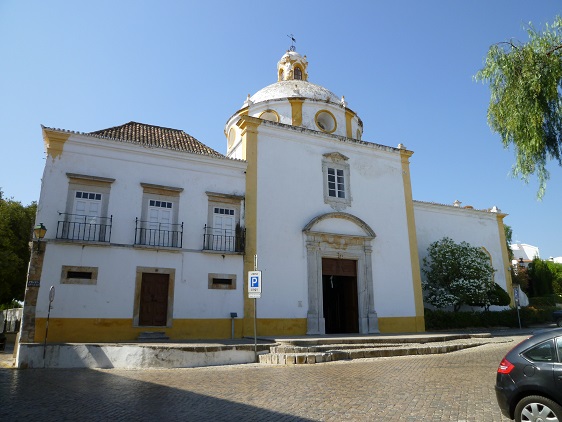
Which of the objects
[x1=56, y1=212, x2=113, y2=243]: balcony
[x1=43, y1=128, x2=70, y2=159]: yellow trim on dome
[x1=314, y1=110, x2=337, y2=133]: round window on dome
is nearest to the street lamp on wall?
[x1=56, y1=212, x2=113, y2=243]: balcony

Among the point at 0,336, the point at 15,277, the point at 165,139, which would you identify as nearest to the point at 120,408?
the point at 165,139

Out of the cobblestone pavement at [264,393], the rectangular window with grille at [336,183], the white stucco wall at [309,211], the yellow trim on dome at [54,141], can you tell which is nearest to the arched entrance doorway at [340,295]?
the white stucco wall at [309,211]

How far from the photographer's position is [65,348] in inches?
433

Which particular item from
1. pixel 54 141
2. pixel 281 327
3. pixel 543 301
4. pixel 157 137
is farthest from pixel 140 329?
pixel 543 301

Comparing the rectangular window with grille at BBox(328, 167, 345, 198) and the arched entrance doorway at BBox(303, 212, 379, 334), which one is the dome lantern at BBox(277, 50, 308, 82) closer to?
the rectangular window with grille at BBox(328, 167, 345, 198)

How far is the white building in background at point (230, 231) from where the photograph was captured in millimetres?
14023

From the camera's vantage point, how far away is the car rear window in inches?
185

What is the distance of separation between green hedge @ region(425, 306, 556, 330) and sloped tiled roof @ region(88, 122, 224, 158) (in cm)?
1260

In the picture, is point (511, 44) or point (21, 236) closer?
point (511, 44)

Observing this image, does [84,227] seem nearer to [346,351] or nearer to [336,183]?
[346,351]

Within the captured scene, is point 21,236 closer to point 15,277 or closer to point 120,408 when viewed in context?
point 15,277

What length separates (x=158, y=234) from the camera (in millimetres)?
15219

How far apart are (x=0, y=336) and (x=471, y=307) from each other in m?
23.0

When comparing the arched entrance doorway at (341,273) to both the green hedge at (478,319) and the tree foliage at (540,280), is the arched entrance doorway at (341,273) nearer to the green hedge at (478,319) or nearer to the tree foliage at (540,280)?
the green hedge at (478,319)
